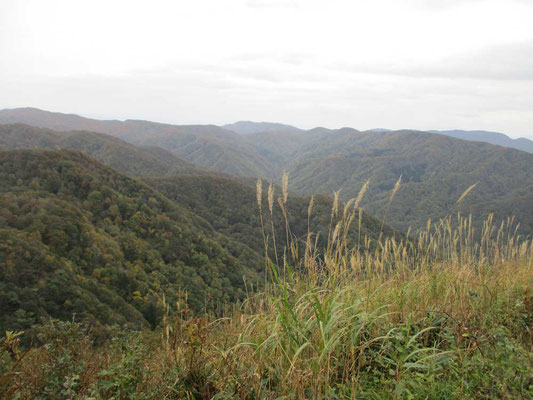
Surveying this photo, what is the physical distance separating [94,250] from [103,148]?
11306 centimetres

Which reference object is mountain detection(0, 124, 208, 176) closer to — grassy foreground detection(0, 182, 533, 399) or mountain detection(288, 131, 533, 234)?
mountain detection(288, 131, 533, 234)

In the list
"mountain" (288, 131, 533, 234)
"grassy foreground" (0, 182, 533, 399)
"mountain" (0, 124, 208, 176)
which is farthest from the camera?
"mountain" (0, 124, 208, 176)

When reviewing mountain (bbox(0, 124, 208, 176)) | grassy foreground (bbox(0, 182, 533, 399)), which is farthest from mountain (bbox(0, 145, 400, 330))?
mountain (bbox(0, 124, 208, 176))

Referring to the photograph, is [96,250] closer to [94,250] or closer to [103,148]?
[94,250]

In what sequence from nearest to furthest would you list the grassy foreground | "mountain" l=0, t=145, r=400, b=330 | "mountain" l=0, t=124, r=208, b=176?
the grassy foreground < "mountain" l=0, t=145, r=400, b=330 < "mountain" l=0, t=124, r=208, b=176

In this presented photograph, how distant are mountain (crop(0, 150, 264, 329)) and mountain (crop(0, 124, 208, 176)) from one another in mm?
64386

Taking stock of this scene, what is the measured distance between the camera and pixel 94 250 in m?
24.8

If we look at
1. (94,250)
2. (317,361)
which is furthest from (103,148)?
(317,361)

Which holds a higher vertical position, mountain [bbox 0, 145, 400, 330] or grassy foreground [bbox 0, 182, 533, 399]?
grassy foreground [bbox 0, 182, 533, 399]

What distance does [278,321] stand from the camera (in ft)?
7.02

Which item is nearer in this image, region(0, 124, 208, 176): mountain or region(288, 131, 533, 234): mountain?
region(288, 131, 533, 234): mountain

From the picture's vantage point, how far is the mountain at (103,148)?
10838cm

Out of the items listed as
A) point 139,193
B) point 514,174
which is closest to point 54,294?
point 139,193

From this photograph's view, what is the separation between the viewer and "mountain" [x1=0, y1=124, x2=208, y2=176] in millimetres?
108375
